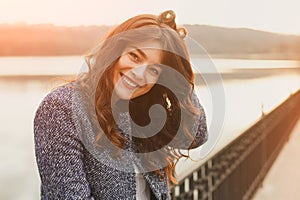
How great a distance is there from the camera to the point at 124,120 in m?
1.39

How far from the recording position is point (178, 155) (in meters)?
1.52

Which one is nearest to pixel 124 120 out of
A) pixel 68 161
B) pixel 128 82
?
pixel 128 82

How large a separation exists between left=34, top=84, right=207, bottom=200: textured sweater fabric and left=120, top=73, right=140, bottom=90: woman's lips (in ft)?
0.46

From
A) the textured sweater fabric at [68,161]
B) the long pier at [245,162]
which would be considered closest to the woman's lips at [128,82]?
the textured sweater fabric at [68,161]

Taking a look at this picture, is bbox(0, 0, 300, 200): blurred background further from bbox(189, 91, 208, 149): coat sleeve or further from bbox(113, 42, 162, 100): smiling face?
bbox(113, 42, 162, 100): smiling face

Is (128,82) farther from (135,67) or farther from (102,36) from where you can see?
(102,36)

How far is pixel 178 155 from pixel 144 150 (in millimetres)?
143

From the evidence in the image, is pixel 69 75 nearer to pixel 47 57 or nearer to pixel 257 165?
pixel 47 57

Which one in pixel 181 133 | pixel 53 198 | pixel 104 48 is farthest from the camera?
pixel 181 133

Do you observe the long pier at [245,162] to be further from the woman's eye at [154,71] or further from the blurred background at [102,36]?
the woman's eye at [154,71]

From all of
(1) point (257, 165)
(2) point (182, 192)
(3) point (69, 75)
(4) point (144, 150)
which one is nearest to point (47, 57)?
(3) point (69, 75)

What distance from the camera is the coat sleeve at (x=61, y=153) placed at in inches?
48.3

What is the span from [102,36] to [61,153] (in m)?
0.40

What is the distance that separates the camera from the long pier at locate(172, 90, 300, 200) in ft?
5.09
